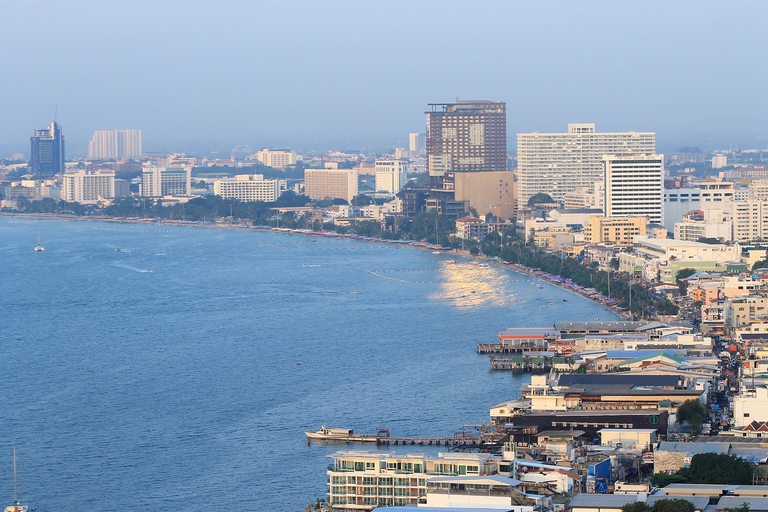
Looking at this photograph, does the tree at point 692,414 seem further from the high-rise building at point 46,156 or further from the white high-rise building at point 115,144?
the white high-rise building at point 115,144

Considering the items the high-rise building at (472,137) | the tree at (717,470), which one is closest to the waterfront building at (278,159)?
the high-rise building at (472,137)

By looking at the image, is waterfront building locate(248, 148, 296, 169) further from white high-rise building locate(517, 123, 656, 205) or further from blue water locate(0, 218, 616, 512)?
blue water locate(0, 218, 616, 512)

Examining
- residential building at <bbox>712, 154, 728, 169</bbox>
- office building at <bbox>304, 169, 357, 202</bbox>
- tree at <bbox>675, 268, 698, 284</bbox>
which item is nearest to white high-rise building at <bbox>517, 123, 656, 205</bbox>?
office building at <bbox>304, 169, 357, 202</bbox>

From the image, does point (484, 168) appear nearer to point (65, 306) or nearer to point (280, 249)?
point (280, 249)

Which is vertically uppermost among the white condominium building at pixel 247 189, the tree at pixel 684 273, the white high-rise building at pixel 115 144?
the white high-rise building at pixel 115 144

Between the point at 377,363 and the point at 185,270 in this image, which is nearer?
the point at 377,363

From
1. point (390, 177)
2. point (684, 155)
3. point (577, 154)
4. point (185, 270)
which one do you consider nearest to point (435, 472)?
point (185, 270)
